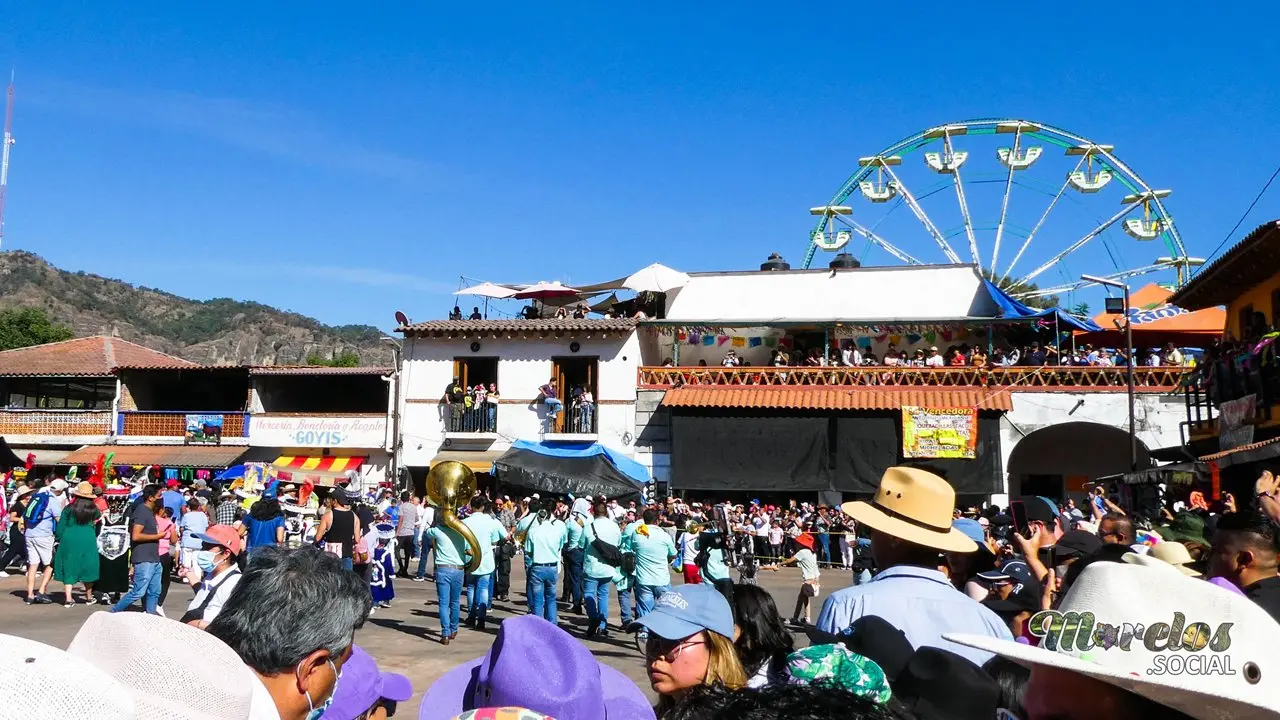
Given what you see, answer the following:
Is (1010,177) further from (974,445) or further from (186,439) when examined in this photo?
(186,439)

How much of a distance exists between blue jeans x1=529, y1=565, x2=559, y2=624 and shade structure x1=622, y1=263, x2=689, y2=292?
18736 millimetres

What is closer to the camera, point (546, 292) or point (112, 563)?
point (112, 563)

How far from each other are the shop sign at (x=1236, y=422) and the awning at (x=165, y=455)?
2475 centimetres

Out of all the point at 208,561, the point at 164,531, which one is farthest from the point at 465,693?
the point at 164,531

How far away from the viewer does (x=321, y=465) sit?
2948cm

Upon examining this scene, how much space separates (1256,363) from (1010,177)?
63.4 feet

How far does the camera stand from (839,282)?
1182 inches

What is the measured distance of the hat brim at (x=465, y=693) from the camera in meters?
2.65

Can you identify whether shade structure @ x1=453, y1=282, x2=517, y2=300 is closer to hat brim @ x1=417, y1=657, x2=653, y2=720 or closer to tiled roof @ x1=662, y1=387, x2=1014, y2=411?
tiled roof @ x1=662, y1=387, x2=1014, y2=411

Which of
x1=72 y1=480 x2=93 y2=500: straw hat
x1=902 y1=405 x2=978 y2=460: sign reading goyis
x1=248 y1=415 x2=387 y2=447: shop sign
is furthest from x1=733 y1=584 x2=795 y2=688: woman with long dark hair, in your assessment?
x1=248 y1=415 x2=387 y2=447: shop sign

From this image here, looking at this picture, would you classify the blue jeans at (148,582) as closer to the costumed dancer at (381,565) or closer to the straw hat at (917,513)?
the costumed dancer at (381,565)

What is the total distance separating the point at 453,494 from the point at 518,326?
17669 millimetres

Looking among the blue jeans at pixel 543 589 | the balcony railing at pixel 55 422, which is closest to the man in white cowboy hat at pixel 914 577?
the blue jeans at pixel 543 589

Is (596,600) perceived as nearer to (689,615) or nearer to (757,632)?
(757,632)
